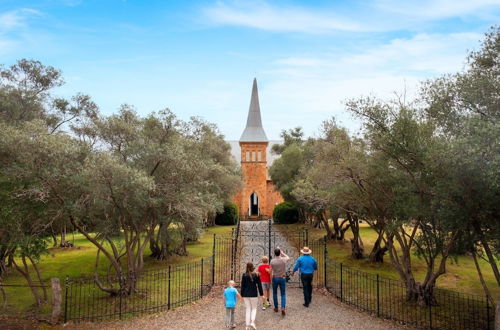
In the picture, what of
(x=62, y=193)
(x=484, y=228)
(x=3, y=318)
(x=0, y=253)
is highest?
(x=62, y=193)

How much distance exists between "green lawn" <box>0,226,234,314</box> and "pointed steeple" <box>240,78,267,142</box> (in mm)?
20488

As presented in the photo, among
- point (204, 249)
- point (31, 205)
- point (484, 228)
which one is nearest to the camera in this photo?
point (484, 228)

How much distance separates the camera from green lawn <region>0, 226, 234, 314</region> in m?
14.0

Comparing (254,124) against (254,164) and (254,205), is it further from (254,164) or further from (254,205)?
(254,205)

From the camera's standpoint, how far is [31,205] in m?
11.7

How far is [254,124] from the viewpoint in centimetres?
4875

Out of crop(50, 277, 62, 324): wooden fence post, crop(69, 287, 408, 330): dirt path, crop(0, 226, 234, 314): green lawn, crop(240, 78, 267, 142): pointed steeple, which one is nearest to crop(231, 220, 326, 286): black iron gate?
crop(69, 287, 408, 330): dirt path

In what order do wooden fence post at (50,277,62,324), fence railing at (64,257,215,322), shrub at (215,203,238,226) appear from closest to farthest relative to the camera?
wooden fence post at (50,277,62,324) → fence railing at (64,257,215,322) → shrub at (215,203,238,226)

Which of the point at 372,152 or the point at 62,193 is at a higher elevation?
the point at 372,152

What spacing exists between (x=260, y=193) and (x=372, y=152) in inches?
1433

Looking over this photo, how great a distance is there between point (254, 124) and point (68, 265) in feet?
104

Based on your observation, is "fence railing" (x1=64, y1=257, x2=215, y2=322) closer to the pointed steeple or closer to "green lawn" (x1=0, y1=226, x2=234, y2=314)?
"green lawn" (x1=0, y1=226, x2=234, y2=314)

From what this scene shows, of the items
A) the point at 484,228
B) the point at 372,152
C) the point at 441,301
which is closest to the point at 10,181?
the point at 372,152

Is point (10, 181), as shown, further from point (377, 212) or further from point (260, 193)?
point (260, 193)
